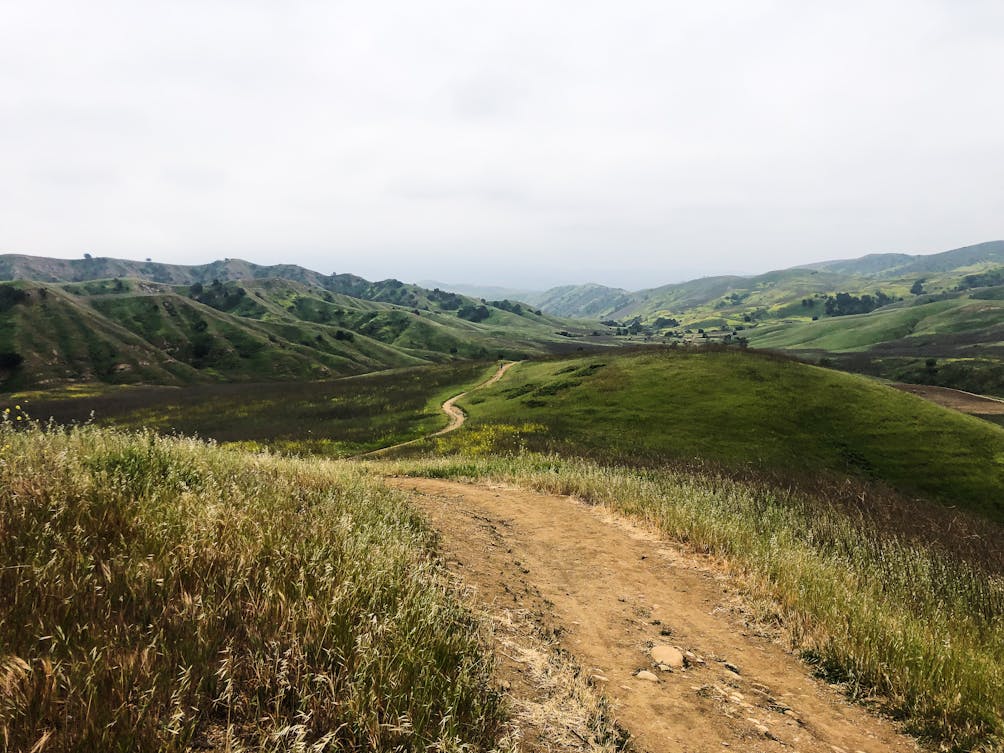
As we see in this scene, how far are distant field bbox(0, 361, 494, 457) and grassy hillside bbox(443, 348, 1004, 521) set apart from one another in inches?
299

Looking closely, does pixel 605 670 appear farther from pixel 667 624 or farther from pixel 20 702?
pixel 20 702

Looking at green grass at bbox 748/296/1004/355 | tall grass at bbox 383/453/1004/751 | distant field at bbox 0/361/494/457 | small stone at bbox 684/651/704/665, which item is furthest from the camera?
green grass at bbox 748/296/1004/355

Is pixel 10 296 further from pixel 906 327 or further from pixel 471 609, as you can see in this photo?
pixel 906 327

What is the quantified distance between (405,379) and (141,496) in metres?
64.6

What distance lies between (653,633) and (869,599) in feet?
12.7

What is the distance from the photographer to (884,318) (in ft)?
599

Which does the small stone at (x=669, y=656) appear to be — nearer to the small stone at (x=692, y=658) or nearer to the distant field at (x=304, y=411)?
the small stone at (x=692, y=658)

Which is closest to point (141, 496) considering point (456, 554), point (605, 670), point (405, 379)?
point (456, 554)

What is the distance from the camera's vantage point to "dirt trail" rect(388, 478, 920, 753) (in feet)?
16.5

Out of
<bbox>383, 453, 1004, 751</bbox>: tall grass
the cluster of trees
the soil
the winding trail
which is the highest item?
the cluster of trees

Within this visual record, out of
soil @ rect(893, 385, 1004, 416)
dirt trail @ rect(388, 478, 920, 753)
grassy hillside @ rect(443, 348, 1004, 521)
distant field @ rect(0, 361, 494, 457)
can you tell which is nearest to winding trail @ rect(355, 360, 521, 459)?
distant field @ rect(0, 361, 494, 457)

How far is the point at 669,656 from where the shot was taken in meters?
6.35

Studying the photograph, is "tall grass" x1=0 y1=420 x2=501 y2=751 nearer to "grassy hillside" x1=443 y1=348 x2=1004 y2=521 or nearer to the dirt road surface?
"grassy hillside" x1=443 y1=348 x2=1004 y2=521

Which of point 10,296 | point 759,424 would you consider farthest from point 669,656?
point 10,296
